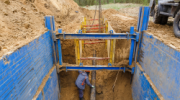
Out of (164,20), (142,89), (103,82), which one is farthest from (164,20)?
(103,82)

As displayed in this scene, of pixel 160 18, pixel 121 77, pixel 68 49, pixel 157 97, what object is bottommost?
pixel 121 77

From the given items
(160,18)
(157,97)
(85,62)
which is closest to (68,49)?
(85,62)

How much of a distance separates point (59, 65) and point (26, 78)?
2363 mm

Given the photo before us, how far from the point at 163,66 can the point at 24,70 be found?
3440 mm

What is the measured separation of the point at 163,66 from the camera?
10.2 feet

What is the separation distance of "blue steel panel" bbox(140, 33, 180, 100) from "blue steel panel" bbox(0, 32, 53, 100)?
3.38 meters

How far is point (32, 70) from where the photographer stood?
3244mm

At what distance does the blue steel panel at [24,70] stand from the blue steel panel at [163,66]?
338cm

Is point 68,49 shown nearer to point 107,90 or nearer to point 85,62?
point 85,62

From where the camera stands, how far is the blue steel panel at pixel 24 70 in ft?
7.41

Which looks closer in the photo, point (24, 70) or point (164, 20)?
point (24, 70)

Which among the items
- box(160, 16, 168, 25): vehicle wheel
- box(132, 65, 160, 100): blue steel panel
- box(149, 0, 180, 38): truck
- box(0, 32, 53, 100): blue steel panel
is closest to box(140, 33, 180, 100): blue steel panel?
box(132, 65, 160, 100): blue steel panel

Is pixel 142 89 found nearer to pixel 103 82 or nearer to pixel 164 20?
pixel 103 82

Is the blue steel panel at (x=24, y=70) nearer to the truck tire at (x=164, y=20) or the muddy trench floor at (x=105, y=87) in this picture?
the muddy trench floor at (x=105, y=87)
